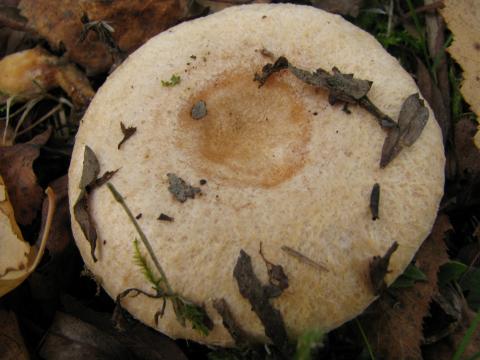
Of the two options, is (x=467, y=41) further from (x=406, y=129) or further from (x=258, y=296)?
(x=258, y=296)

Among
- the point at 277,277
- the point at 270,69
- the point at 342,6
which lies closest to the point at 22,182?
the point at 270,69

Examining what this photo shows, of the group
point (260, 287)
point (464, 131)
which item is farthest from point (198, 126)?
point (464, 131)

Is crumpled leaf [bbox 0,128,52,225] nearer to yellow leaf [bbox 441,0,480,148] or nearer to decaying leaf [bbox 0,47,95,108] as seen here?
decaying leaf [bbox 0,47,95,108]

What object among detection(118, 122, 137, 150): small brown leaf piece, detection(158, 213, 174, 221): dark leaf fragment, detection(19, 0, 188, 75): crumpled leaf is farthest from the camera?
detection(19, 0, 188, 75): crumpled leaf

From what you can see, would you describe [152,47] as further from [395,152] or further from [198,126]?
[395,152]

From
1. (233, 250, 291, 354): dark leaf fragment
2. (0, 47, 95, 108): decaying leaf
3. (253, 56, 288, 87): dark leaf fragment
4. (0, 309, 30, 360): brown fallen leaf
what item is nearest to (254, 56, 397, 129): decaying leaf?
(253, 56, 288, 87): dark leaf fragment

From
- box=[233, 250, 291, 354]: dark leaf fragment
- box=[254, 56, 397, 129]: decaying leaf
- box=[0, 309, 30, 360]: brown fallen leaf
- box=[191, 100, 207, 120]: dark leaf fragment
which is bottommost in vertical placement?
box=[0, 309, 30, 360]: brown fallen leaf
